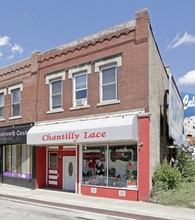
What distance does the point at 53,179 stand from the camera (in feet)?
68.4

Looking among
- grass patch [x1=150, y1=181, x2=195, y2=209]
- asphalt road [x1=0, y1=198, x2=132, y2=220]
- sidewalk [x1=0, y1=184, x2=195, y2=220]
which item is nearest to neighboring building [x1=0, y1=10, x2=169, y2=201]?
grass patch [x1=150, y1=181, x2=195, y2=209]

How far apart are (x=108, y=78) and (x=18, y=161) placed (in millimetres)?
9224

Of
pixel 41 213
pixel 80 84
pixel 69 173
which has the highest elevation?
pixel 80 84

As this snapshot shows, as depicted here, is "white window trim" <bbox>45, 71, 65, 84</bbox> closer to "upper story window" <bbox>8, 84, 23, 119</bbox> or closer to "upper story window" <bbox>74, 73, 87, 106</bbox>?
"upper story window" <bbox>74, 73, 87, 106</bbox>

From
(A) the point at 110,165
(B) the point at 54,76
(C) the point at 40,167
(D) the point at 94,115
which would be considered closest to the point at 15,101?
(B) the point at 54,76

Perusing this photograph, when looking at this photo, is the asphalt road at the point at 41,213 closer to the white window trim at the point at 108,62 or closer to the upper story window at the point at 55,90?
the upper story window at the point at 55,90

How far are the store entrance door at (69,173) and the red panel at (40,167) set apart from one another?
1627 millimetres

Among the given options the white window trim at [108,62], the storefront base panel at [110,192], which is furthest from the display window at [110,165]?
the white window trim at [108,62]

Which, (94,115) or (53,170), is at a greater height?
(94,115)

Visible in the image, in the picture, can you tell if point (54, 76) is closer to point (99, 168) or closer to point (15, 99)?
point (15, 99)

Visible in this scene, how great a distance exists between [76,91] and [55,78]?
76.9 inches

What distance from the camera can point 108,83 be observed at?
17.6 m

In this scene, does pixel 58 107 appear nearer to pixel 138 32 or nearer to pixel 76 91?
pixel 76 91

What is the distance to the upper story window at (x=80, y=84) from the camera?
18.5m
